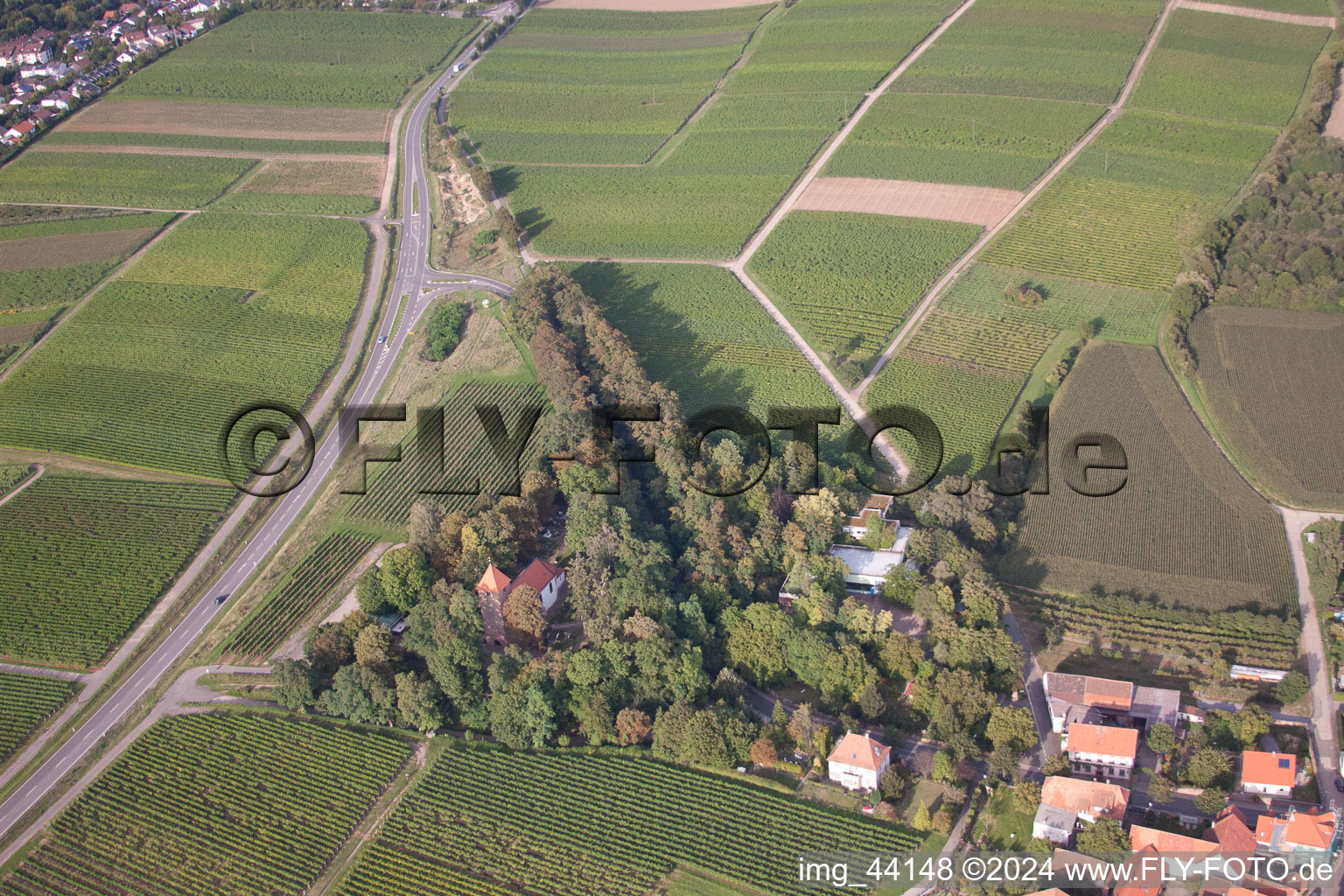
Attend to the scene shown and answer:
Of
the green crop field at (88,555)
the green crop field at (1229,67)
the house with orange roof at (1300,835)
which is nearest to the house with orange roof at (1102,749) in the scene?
the house with orange roof at (1300,835)

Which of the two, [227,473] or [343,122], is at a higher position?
[343,122]

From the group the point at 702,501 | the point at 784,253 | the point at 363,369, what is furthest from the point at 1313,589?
the point at 363,369

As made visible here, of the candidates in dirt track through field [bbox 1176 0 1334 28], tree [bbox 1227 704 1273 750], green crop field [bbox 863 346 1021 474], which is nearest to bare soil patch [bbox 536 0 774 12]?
dirt track through field [bbox 1176 0 1334 28]

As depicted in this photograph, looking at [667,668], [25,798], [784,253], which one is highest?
[784,253]

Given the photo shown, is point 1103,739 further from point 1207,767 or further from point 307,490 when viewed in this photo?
point 307,490

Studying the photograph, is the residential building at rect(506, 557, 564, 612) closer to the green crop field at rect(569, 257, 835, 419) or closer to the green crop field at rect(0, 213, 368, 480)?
the green crop field at rect(569, 257, 835, 419)

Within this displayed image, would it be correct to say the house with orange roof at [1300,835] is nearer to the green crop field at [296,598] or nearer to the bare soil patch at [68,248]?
the green crop field at [296,598]

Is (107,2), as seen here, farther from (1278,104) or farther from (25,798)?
(1278,104)
